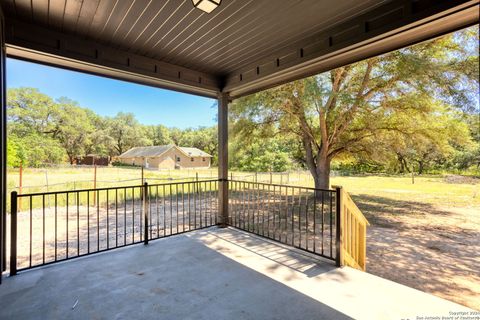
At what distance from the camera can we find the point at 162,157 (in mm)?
24672

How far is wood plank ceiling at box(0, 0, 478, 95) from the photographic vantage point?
79.7 inches

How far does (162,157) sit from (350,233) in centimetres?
2403

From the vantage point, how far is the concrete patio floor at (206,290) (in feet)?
5.82

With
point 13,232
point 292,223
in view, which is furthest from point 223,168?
point 13,232

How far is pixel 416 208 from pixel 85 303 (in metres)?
8.82

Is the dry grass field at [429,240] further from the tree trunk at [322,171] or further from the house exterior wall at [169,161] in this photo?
the house exterior wall at [169,161]

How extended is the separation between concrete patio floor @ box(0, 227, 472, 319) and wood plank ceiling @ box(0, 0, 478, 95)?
7.70ft

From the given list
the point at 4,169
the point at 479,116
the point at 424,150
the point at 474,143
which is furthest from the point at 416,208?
the point at 4,169

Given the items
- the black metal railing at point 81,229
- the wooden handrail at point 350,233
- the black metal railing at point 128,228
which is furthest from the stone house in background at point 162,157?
the wooden handrail at point 350,233

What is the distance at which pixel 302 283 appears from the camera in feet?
7.25

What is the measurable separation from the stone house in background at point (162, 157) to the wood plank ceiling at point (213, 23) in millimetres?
21512

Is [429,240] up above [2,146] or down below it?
below

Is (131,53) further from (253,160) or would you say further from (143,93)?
(143,93)

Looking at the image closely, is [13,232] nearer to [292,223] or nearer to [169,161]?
[292,223]
